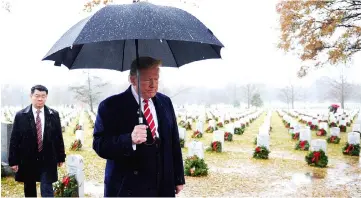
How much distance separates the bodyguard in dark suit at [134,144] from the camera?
248 cm

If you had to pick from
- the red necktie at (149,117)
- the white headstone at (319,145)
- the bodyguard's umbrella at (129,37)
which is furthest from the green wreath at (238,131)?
the red necktie at (149,117)

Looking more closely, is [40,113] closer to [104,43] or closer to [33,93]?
[33,93]

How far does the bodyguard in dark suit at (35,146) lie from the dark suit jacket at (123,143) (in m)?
2.27

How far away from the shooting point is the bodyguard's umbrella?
2.40m

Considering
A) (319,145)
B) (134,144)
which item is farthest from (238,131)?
(134,144)

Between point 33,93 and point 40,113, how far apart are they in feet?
0.99

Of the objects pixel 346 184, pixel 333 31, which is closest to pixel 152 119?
pixel 346 184

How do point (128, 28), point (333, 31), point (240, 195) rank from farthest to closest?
point (333, 31) < point (240, 195) < point (128, 28)

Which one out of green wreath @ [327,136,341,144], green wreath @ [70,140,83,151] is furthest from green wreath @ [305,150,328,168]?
green wreath @ [70,140,83,151]

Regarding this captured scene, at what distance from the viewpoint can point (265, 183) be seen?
735 centimetres

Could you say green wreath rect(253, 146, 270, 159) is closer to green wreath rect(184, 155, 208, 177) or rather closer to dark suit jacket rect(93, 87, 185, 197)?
green wreath rect(184, 155, 208, 177)

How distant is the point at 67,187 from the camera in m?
5.68

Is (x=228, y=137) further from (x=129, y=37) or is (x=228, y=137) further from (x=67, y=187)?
(x=129, y=37)

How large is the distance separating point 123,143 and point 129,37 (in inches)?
30.2
